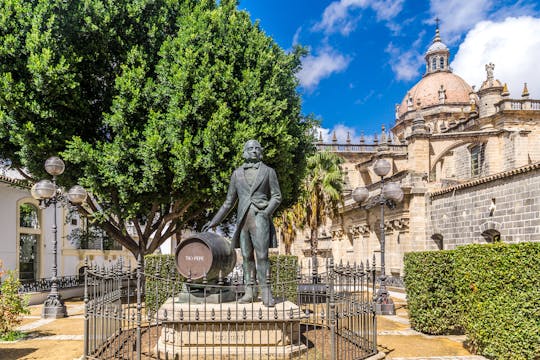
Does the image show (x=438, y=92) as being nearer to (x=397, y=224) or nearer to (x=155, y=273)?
(x=397, y=224)

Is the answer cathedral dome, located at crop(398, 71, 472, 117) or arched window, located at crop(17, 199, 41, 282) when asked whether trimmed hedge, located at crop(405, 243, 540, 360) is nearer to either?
arched window, located at crop(17, 199, 41, 282)

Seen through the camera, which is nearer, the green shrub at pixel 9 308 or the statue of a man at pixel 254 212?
the statue of a man at pixel 254 212

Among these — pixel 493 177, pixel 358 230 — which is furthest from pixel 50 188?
pixel 358 230

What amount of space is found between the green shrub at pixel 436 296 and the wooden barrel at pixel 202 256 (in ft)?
16.0

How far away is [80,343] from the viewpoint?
8.99 m

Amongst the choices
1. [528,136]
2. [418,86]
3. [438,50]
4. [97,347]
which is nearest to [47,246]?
[97,347]

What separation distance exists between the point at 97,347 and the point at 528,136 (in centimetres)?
2925

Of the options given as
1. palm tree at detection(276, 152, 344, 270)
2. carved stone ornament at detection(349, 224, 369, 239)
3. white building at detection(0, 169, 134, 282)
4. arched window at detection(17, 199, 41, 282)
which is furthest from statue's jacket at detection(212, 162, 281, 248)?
carved stone ornament at detection(349, 224, 369, 239)

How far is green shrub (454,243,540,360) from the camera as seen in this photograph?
→ 689 centimetres

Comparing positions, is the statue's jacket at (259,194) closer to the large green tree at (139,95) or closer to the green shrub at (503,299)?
the green shrub at (503,299)

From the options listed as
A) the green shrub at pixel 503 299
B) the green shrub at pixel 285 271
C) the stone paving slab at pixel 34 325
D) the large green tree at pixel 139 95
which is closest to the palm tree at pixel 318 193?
the large green tree at pixel 139 95

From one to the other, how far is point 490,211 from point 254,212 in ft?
41.8

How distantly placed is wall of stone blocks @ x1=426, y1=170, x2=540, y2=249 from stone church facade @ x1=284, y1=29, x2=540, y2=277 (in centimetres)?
3

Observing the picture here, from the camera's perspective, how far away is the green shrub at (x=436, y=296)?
9.73 m
